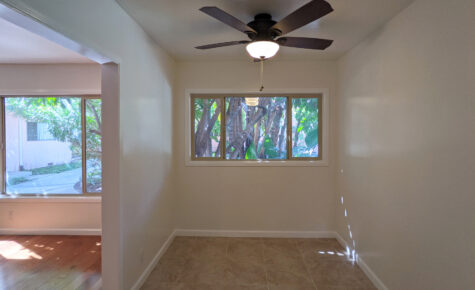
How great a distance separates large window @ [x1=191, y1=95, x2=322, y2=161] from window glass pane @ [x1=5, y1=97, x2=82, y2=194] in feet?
6.37

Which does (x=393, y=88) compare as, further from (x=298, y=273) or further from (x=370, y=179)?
(x=298, y=273)

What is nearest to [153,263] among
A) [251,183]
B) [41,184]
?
[251,183]

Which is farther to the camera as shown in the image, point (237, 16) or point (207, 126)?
point (207, 126)

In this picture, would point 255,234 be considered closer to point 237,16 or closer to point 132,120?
point 132,120

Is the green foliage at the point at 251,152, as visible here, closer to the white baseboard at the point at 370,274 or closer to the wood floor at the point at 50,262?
the white baseboard at the point at 370,274

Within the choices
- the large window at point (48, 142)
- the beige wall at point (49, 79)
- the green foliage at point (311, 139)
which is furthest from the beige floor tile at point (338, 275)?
the beige wall at point (49, 79)

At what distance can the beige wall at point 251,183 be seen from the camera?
143 inches

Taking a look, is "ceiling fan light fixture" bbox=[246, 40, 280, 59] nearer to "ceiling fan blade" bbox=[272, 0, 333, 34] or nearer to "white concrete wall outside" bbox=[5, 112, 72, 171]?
"ceiling fan blade" bbox=[272, 0, 333, 34]

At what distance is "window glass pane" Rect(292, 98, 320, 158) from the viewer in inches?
148

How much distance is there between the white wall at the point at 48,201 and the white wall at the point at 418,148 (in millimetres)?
3755

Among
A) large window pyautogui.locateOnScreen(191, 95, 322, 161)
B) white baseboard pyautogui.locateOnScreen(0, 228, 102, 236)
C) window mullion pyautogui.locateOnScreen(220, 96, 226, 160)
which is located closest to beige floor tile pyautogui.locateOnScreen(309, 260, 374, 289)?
large window pyautogui.locateOnScreen(191, 95, 322, 161)

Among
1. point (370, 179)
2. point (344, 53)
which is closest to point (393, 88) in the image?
point (370, 179)

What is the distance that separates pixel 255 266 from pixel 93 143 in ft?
10.0

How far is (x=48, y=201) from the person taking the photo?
146 inches
